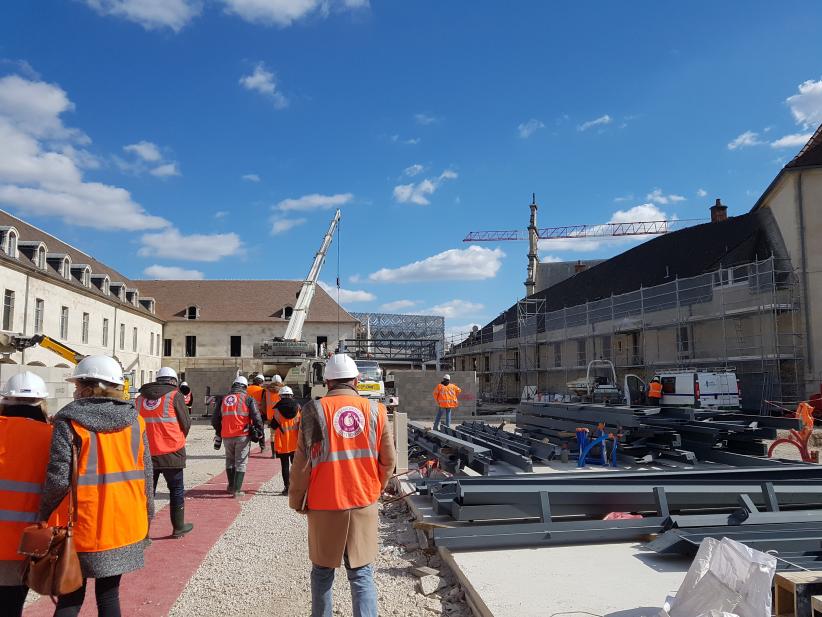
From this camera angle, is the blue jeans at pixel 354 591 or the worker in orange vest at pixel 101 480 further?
the blue jeans at pixel 354 591

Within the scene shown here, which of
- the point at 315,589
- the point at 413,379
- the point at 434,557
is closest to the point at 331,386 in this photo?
the point at 315,589

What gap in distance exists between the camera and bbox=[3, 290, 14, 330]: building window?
30766 mm

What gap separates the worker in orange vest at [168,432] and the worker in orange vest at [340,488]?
3340 millimetres

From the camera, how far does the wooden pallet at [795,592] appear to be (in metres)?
3.42

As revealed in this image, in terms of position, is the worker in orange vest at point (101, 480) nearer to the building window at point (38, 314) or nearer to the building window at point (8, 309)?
the building window at point (8, 309)

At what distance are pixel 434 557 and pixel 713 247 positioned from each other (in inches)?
1083

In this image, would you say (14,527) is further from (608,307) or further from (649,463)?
(608,307)

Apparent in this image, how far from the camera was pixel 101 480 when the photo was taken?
3.34m

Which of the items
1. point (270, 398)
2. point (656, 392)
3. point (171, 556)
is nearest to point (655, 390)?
point (656, 392)

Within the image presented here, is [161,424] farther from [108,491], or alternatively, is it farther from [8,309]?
[8,309]

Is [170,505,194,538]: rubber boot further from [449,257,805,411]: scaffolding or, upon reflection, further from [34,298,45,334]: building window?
[34,298,45,334]: building window

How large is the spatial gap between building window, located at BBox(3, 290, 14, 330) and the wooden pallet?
34420mm

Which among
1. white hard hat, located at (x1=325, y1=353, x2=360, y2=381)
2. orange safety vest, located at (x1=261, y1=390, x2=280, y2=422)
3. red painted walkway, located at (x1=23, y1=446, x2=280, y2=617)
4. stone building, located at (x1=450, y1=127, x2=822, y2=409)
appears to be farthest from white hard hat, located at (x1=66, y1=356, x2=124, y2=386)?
stone building, located at (x1=450, y1=127, x2=822, y2=409)

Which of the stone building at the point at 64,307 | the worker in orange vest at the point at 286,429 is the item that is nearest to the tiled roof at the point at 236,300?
the stone building at the point at 64,307
